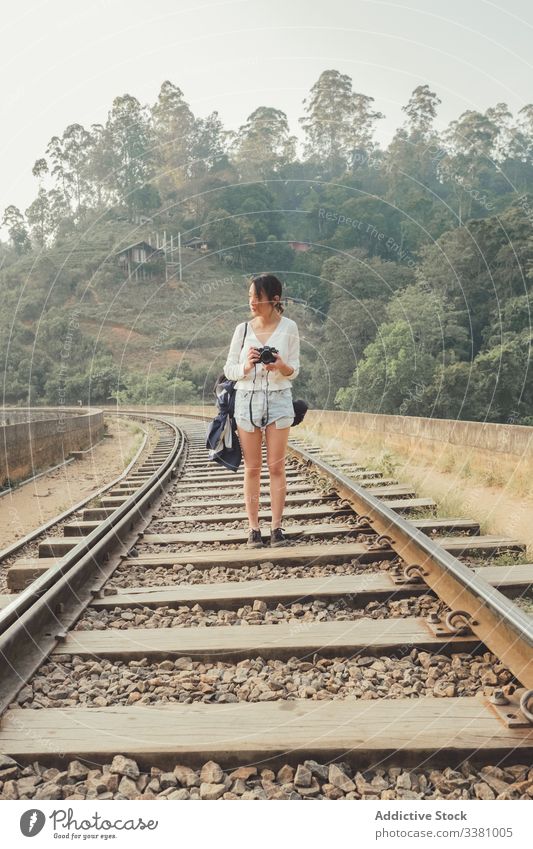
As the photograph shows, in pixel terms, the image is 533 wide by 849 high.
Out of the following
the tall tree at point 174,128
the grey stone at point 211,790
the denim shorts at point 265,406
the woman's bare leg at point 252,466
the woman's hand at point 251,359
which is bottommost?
the grey stone at point 211,790

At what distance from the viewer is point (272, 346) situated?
389 cm

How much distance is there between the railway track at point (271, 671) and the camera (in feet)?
5.94

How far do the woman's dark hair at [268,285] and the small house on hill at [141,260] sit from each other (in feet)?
172

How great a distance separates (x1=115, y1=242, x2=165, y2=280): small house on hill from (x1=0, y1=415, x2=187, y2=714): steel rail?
52.5 meters

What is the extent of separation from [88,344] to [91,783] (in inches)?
2066

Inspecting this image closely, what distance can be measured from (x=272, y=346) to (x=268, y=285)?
33 cm

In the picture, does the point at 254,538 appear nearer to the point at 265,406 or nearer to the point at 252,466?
the point at 252,466

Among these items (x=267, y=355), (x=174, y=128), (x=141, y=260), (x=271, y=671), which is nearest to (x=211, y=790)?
(x=271, y=671)

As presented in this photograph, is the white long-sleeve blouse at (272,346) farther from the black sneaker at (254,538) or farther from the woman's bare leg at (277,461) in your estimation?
the black sneaker at (254,538)

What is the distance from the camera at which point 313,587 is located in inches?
129

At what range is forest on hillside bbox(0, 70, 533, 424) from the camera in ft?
85.6

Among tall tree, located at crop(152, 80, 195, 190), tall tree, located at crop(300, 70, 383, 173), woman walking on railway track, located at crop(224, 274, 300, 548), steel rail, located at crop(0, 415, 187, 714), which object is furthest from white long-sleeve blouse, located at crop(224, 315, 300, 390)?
tall tree, located at crop(152, 80, 195, 190)

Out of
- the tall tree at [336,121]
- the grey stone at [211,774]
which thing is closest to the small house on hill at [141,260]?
the tall tree at [336,121]

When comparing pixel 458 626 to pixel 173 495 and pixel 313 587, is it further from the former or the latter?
pixel 173 495
